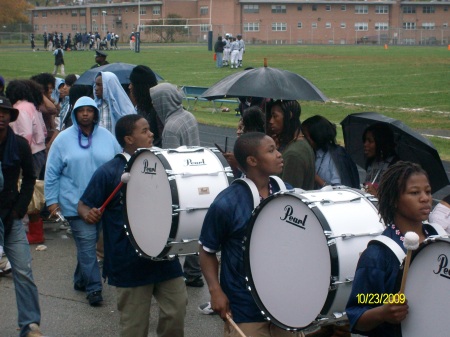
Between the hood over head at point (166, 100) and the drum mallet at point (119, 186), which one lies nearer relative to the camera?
the drum mallet at point (119, 186)

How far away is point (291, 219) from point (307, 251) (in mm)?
188

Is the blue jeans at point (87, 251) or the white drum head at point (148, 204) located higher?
the white drum head at point (148, 204)

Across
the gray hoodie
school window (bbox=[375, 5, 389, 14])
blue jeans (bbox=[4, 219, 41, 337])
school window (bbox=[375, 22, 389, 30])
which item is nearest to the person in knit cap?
the gray hoodie

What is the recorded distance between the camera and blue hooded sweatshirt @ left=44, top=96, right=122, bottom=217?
24.7 feet

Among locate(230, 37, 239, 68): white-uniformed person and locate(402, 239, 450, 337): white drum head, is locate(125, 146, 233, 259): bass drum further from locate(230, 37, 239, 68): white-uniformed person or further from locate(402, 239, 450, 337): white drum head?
locate(230, 37, 239, 68): white-uniformed person

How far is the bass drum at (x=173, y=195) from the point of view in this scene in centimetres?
539

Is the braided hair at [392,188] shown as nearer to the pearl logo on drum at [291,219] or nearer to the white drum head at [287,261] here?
the white drum head at [287,261]

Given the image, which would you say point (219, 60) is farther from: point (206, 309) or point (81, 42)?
point (206, 309)

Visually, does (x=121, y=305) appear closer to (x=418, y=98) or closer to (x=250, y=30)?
(x=418, y=98)

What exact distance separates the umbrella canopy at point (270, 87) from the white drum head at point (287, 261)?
109 inches

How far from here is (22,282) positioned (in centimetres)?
661

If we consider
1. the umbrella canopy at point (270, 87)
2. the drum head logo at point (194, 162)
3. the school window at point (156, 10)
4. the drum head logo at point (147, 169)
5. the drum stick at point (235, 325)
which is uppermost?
the school window at point (156, 10)

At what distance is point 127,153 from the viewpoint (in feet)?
20.4
